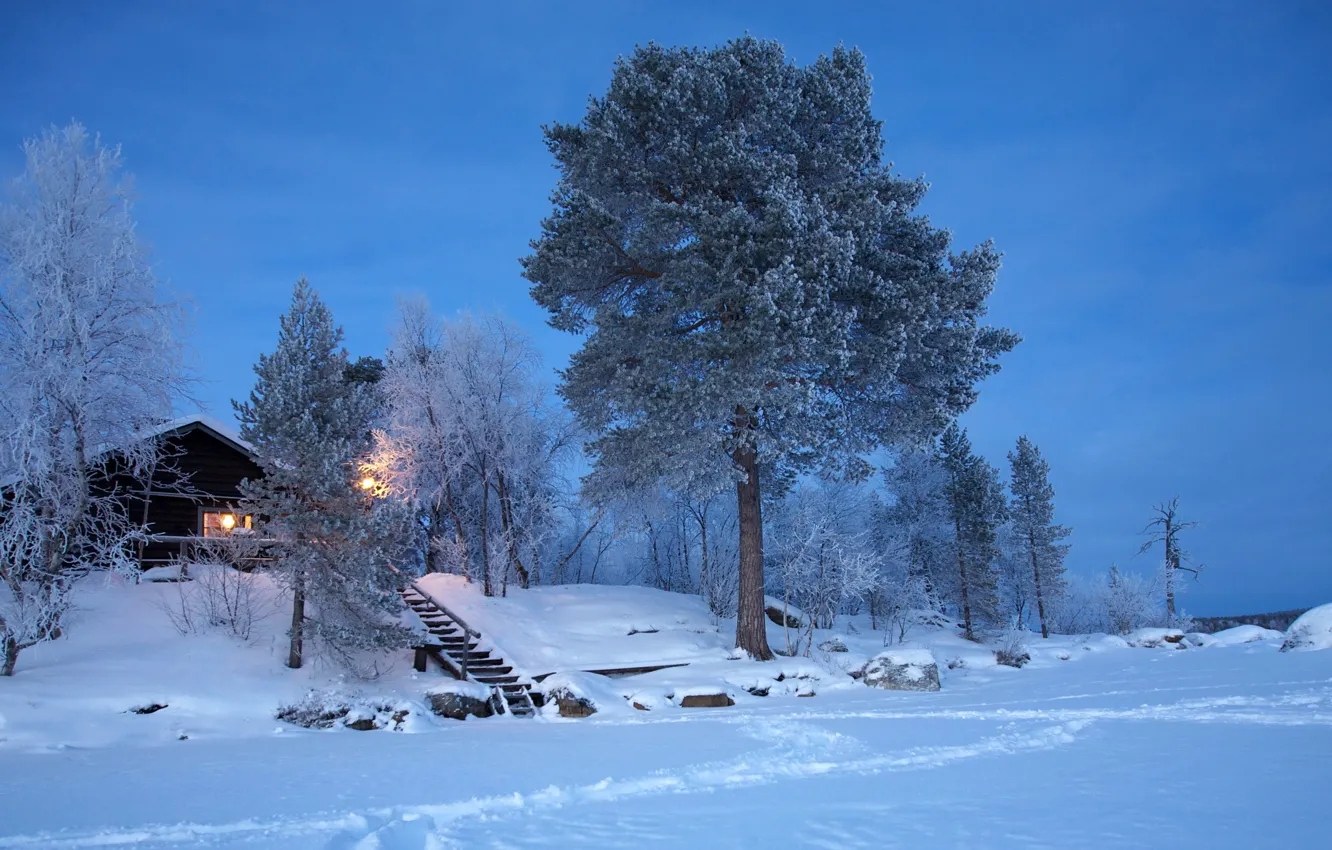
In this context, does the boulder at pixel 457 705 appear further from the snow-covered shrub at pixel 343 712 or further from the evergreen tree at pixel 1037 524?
the evergreen tree at pixel 1037 524

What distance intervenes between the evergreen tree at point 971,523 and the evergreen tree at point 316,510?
23149 millimetres

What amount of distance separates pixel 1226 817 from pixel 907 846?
2.38 metres

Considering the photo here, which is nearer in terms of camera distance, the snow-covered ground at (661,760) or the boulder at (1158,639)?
the snow-covered ground at (661,760)

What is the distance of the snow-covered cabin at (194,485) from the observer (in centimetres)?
2097

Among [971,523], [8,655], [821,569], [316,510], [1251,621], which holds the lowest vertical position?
[1251,621]

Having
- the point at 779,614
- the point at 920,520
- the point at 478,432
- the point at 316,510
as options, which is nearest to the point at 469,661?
the point at 316,510

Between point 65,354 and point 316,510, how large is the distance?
5.49 m

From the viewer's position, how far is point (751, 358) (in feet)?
52.5

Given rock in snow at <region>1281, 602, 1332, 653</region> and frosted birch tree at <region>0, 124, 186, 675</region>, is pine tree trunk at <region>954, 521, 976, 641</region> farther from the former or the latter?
frosted birch tree at <region>0, 124, 186, 675</region>

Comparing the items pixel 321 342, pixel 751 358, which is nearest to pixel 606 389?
pixel 751 358

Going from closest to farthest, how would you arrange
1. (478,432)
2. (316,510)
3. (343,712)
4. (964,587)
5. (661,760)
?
(661,760) < (343,712) < (316,510) < (478,432) < (964,587)

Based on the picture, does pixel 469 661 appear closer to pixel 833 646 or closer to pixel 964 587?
pixel 833 646

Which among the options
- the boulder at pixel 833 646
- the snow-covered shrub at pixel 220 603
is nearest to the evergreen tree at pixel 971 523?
the boulder at pixel 833 646

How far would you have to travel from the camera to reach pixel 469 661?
17.4 m
